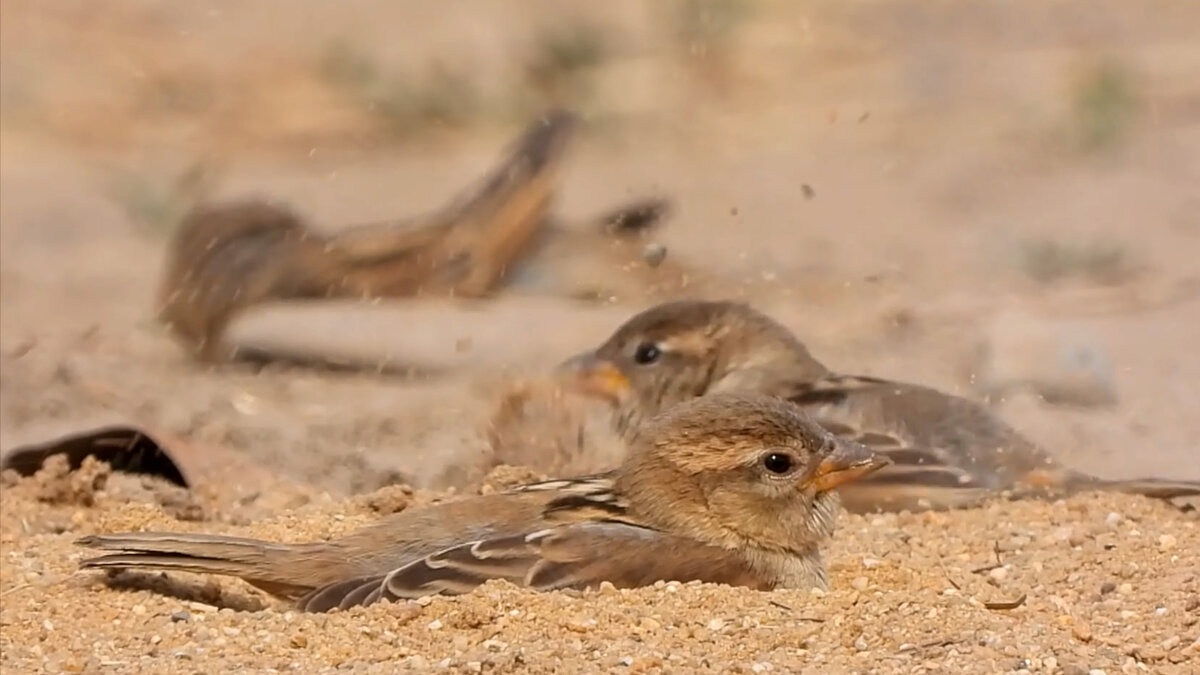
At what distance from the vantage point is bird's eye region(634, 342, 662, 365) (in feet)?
25.7

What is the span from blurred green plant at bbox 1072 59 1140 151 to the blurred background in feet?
0.07

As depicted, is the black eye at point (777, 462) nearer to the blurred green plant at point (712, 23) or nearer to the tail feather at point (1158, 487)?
the tail feather at point (1158, 487)

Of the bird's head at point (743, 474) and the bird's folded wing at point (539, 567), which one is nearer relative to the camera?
the bird's folded wing at point (539, 567)

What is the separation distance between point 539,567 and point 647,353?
8.31ft

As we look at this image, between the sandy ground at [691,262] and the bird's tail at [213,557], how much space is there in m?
0.10

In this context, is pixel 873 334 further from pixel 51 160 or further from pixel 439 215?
pixel 51 160

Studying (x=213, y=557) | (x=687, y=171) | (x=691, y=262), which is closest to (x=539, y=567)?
(x=213, y=557)

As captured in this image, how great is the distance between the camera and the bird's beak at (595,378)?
7.94m

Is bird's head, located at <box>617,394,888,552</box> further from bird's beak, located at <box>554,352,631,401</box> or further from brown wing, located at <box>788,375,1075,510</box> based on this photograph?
bird's beak, located at <box>554,352,631,401</box>

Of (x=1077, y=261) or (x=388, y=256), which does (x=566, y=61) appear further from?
(x=1077, y=261)

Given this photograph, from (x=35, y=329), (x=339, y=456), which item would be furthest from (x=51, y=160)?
(x=339, y=456)

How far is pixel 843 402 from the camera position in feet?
24.3

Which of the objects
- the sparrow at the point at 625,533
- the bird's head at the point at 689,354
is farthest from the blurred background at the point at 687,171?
the sparrow at the point at 625,533

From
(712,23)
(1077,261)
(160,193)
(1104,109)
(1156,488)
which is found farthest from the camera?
(712,23)
